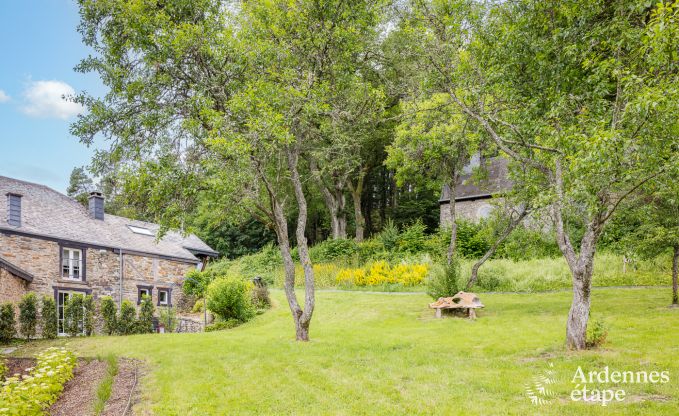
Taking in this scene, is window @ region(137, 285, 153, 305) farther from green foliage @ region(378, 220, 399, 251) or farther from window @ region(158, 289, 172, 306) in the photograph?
green foliage @ region(378, 220, 399, 251)

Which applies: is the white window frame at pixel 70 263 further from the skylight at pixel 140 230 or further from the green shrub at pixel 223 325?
the green shrub at pixel 223 325

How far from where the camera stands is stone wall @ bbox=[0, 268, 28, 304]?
18969mm

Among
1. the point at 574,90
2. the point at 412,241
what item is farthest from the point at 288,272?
the point at 412,241

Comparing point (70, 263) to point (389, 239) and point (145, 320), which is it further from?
point (389, 239)

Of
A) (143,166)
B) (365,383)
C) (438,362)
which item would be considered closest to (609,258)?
(438,362)

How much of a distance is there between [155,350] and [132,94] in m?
6.62

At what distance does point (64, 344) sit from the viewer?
16.2 metres

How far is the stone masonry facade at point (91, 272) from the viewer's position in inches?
816

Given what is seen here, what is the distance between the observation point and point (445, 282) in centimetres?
1570

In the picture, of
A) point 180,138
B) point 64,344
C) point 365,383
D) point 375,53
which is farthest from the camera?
point 375,53

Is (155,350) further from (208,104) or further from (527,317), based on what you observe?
(527,317)

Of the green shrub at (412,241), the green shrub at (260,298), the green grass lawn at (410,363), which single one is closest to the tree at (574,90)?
the green grass lawn at (410,363)

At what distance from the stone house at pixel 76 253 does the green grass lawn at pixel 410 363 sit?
7.43 m

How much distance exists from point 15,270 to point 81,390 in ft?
43.1
